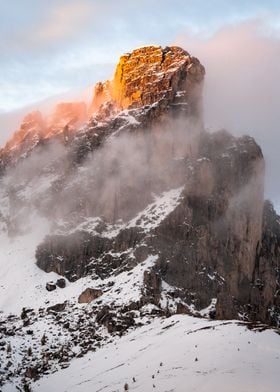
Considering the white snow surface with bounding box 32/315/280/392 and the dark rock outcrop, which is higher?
the white snow surface with bounding box 32/315/280/392

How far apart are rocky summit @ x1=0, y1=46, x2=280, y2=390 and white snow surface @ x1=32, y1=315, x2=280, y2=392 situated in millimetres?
16440

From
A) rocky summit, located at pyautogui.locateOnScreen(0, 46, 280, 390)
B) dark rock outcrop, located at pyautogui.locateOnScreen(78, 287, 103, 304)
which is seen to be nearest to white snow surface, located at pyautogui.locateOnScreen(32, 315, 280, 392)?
rocky summit, located at pyautogui.locateOnScreen(0, 46, 280, 390)

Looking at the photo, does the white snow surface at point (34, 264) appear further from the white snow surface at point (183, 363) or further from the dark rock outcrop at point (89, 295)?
the white snow surface at point (183, 363)

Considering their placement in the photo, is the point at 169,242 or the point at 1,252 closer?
the point at 169,242

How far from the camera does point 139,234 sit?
16338cm

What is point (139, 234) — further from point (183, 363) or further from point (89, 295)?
point (183, 363)

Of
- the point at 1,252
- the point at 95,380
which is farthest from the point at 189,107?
the point at 95,380

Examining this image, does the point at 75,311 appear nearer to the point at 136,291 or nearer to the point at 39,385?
the point at 136,291

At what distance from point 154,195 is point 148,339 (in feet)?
245

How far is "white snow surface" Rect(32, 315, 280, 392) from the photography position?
59938 millimetres

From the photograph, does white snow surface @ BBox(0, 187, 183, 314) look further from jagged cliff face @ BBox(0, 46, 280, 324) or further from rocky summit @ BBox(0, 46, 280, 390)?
jagged cliff face @ BBox(0, 46, 280, 324)

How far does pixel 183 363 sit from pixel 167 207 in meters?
99.8

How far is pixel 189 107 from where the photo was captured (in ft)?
638

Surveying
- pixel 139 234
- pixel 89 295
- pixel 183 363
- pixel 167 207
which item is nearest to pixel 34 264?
pixel 89 295
